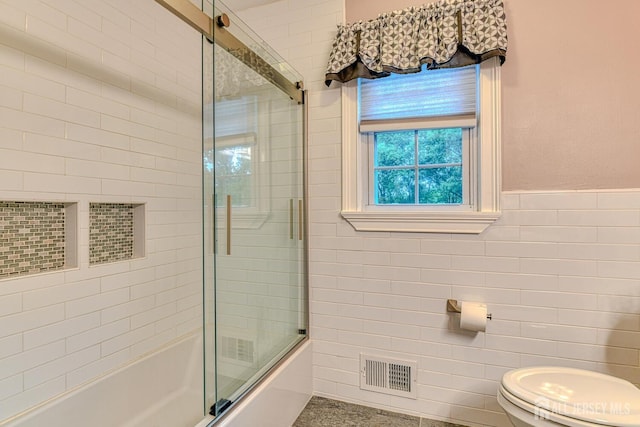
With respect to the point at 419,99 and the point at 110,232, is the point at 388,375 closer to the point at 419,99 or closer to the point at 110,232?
the point at 419,99

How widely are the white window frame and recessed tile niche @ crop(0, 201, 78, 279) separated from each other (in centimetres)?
143

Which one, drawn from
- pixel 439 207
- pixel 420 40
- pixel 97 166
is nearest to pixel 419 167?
pixel 439 207

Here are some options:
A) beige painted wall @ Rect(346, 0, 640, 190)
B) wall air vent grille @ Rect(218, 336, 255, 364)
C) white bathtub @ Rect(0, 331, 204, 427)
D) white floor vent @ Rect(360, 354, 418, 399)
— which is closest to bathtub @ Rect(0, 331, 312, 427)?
white bathtub @ Rect(0, 331, 204, 427)

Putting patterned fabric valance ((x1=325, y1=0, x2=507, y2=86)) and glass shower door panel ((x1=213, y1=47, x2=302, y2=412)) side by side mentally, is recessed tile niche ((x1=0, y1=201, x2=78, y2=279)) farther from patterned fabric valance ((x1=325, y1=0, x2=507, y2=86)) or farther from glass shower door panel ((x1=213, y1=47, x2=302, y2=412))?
patterned fabric valance ((x1=325, y1=0, x2=507, y2=86))

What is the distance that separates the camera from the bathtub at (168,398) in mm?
1447

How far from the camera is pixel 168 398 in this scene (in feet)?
6.18

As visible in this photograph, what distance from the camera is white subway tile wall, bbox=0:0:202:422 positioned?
Answer: 1401mm

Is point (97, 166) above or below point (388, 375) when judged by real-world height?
above

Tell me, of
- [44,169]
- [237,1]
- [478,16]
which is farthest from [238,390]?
[237,1]

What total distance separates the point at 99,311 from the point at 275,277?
0.90 m

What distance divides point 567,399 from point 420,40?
5.64ft

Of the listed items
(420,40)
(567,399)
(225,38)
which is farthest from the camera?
(420,40)

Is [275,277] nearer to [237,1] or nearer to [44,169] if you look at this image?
[44,169]

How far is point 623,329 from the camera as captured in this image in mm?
1585
